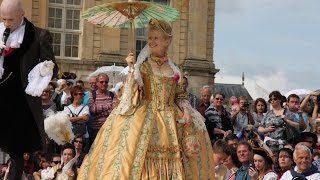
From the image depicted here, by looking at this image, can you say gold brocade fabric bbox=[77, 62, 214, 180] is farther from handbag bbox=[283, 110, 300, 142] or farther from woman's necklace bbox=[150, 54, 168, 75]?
handbag bbox=[283, 110, 300, 142]

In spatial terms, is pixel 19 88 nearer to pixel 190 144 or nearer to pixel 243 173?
pixel 190 144

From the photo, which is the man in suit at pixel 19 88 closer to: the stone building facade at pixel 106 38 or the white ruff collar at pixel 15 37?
the white ruff collar at pixel 15 37

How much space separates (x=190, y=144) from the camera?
25.2ft

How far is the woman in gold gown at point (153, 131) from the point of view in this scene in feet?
24.8

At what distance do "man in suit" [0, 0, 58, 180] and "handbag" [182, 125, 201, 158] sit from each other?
1.55 m

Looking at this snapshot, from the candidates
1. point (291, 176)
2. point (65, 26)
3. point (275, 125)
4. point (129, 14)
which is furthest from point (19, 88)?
point (65, 26)

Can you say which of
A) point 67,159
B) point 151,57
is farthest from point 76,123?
point 151,57

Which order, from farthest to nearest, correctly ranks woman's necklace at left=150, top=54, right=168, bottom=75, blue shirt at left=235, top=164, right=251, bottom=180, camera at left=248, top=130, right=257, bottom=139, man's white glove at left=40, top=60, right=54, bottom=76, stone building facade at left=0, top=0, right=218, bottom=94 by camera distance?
stone building facade at left=0, top=0, right=218, bottom=94 → camera at left=248, top=130, right=257, bottom=139 → blue shirt at left=235, top=164, right=251, bottom=180 → woman's necklace at left=150, top=54, right=168, bottom=75 → man's white glove at left=40, top=60, right=54, bottom=76

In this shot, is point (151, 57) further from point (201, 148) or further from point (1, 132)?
point (1, 132)

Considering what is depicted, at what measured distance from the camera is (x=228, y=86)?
121ft

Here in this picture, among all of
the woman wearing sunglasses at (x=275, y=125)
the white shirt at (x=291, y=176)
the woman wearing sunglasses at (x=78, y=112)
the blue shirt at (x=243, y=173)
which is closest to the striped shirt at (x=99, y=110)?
the woman wearing sunglasses at (x=78, y=112)

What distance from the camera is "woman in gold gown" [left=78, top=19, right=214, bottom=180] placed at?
24.8ft

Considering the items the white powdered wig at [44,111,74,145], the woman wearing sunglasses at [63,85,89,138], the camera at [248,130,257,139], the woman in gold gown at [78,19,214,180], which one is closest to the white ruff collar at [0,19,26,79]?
the woman in gold gown at [78,19,214,180]

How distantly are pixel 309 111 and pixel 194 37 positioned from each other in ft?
44.8
